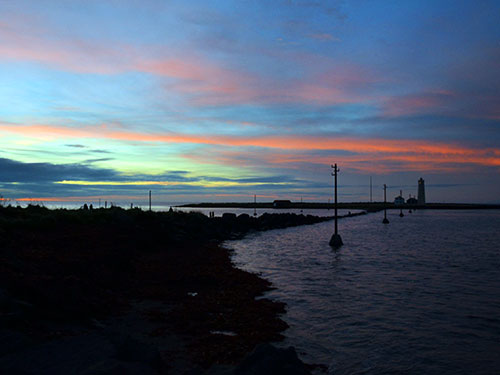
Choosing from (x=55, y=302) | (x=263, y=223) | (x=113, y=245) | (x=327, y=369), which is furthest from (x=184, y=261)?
(x=263, y=223)

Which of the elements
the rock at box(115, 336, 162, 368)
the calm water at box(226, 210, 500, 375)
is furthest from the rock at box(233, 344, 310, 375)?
the calm water at box(226, 210, 500, 375)

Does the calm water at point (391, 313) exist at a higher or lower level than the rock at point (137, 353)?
lower

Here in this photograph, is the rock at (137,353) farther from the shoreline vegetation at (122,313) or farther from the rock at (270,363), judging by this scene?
the rock at (270,363)

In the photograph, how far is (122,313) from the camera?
11875 mm

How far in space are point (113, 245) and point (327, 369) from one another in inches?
748

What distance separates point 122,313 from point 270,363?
7296 mm

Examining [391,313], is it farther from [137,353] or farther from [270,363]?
[137,353]

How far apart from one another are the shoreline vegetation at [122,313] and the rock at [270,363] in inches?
0.7

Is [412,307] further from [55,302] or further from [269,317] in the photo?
[55,302]

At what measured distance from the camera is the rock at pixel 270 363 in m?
6.17

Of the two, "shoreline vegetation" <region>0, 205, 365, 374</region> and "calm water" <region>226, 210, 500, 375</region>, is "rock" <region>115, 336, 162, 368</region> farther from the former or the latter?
"calm water" <region>226, 210, 500, 375</region>

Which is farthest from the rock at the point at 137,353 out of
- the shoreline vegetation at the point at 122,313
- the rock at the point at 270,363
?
the rock at the point at 270,363

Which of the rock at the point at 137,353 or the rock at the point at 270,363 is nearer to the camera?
the rock at the point at 270,363

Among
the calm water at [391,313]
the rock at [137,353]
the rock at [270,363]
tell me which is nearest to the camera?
the rock at [270,363]
